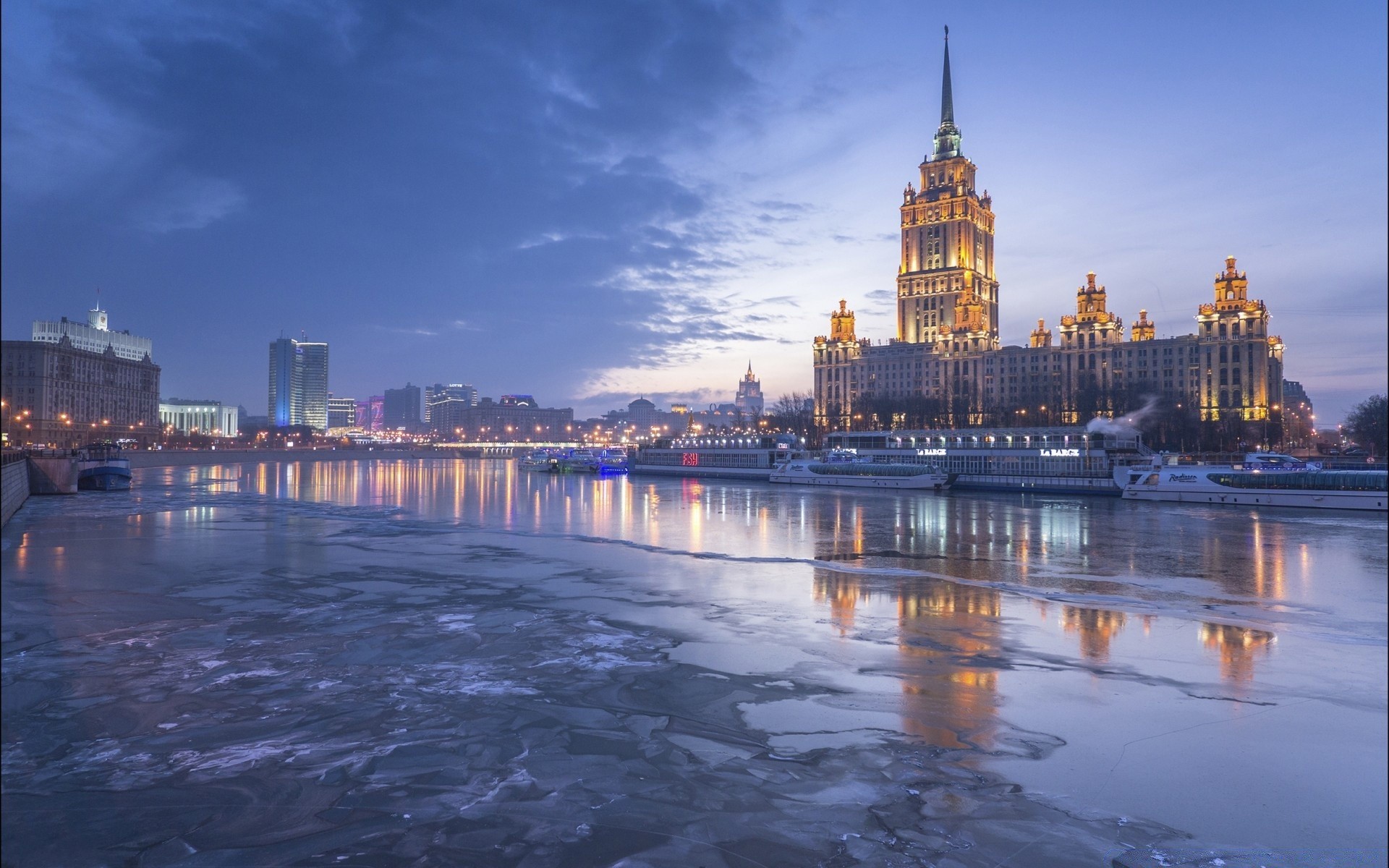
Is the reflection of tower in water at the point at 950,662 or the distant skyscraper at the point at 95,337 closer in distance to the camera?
the reflection of tower in water at the point at 950,662

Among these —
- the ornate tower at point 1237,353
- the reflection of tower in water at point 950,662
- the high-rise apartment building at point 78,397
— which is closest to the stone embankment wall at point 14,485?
the reflection of tower in water at point 950,662

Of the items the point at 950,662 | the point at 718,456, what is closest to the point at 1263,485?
the point at 950,662

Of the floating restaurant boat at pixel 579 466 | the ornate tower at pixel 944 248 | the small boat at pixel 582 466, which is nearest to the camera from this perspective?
the floating restaurant boat at pixel 579 466

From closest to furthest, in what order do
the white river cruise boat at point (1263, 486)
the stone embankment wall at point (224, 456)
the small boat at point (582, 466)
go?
1. the white river cruise boat at point (1263, 486)
2. the small boat at point (582, 466)
3. the stone embankment wall at point (224, 456)

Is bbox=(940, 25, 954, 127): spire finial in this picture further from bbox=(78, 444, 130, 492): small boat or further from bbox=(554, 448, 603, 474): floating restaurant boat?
bbox=(78, 444, 130, 492): small boat

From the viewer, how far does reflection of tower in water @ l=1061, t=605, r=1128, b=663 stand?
13297mm

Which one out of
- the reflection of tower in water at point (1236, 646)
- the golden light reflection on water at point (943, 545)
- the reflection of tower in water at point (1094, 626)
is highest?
the reflection of tower in water at point (1236, 646)

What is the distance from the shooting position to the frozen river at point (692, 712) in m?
7.14

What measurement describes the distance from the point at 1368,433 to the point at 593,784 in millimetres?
88125

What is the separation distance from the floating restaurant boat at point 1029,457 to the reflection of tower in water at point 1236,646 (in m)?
48.8

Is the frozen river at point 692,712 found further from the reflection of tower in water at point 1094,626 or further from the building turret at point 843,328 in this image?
the building turret at point 843,328

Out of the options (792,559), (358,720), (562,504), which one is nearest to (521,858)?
(358,720)

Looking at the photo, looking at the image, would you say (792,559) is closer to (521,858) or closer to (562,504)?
(521,858)

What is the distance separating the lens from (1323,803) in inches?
289
